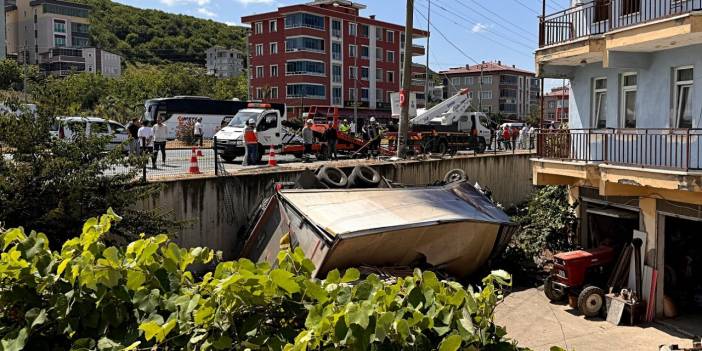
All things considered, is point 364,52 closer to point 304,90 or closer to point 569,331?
point 304,90

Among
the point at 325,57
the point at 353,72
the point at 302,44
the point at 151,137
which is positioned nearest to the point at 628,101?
the point at 151,137

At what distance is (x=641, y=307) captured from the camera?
13492 millimetres

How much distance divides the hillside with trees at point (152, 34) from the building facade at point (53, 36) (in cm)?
659

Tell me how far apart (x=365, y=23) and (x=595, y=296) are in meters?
67.1

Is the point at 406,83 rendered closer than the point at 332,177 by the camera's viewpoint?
No

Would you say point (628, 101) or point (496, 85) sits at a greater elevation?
point (496, 85)

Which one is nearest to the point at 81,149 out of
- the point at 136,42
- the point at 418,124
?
the point at 418,124

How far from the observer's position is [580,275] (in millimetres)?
14383

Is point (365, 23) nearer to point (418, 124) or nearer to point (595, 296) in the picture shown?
point (418, 124)

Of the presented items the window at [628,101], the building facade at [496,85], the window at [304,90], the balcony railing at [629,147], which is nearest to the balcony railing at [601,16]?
the window at [628,101]

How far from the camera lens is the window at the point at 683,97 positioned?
1324 centimetres

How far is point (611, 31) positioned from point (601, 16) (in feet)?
7.30

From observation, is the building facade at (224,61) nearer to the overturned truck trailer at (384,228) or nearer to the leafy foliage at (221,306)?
the overturned truck trailer at (384,228)

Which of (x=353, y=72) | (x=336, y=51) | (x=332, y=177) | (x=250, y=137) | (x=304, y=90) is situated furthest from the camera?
(x=353, y=72)
